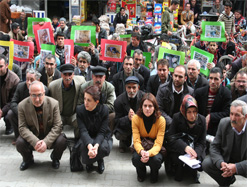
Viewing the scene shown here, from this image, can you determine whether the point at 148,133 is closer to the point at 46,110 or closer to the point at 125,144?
the point at 125,144

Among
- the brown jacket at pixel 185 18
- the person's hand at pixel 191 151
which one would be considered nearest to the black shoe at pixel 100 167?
the person's hand at pixel 191 151

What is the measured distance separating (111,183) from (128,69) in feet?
8.12

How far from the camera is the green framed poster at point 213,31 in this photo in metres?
7.75

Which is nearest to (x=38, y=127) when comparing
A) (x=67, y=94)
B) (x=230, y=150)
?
(x=67, y=94)

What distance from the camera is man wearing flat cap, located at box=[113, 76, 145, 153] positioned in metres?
5.52

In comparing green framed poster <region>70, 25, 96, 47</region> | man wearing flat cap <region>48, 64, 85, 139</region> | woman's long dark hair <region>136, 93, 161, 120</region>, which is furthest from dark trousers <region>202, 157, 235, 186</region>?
green framed poster <region>70, 25, 96, 47</region>

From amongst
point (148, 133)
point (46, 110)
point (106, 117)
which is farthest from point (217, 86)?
point (46, 110)

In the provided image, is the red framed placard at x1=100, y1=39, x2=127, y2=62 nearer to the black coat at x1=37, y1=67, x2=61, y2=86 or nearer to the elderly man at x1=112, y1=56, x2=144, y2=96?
the elderly man at x1=112, y1=56, x2=144, y2=96

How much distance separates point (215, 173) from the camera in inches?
176

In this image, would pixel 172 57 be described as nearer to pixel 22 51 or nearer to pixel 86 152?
pixel 86 152

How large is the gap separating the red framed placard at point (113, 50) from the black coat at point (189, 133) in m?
2.94

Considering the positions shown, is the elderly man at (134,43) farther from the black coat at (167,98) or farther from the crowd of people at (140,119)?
the black coat at (167,98)

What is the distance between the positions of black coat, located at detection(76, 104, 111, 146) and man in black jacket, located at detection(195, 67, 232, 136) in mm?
1777

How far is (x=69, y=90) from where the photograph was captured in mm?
5930
